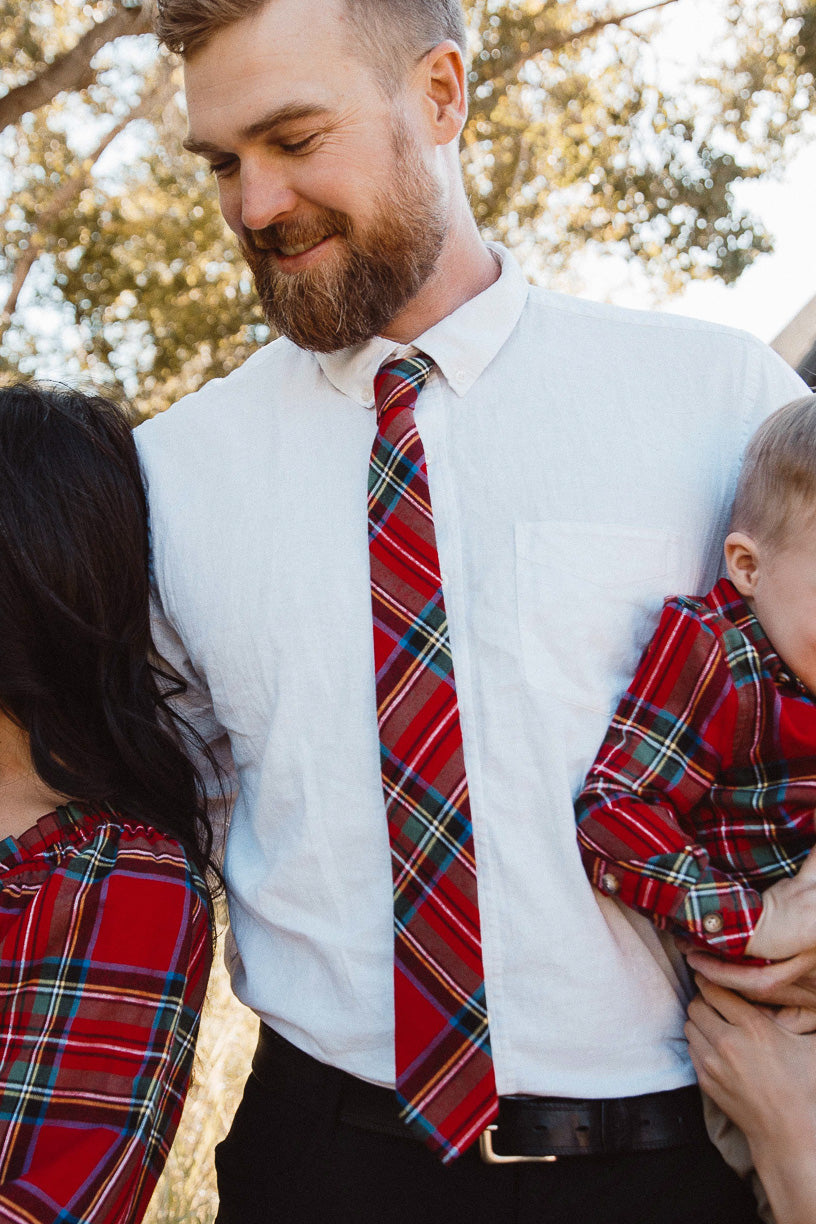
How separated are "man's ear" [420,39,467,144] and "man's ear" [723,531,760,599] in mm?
884

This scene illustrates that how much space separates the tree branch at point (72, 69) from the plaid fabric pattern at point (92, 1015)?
7.43 m

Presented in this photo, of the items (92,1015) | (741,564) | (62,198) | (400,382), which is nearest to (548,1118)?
(92,1015)

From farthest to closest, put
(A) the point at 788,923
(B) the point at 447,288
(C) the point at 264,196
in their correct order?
(B) the point at 447,288
(C) the point at 264,196
(A) the point at 788,923

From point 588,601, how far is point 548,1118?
744 millimetres

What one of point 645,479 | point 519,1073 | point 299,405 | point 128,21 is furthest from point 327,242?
point 128,21

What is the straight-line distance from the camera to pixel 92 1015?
1638mm

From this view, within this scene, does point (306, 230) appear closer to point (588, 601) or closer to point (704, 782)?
point (588, 601)

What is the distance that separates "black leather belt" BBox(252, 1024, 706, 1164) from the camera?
164cm

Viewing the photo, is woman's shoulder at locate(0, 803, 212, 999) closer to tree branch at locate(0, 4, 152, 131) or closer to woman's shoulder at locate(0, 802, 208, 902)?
woman's shoulder at locate(0, 802, 208, 902)

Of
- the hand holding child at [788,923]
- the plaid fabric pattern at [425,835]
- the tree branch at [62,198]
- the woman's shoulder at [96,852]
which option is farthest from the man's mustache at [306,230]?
the tree branch at [62,198]

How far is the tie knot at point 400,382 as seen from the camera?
1848 millimetres

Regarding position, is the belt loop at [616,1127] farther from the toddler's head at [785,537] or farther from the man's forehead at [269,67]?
the man's forehead at [269,67]

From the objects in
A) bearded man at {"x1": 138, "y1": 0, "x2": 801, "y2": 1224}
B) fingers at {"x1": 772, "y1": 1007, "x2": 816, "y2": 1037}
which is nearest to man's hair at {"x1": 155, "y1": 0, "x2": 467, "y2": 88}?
bearded man at {"x1": 138, "y1": 0, "x2": 801, "y2": 1224}

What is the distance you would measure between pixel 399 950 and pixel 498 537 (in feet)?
2.06
